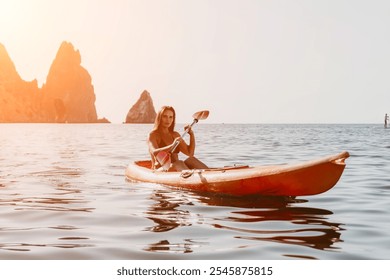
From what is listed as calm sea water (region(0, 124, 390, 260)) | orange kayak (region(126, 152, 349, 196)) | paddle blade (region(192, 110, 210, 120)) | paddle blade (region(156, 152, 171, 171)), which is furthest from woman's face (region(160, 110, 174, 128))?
calm sea water (region(0, 124, 390, 260))

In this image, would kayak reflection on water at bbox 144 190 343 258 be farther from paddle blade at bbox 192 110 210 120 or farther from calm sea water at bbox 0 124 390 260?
paddle blade at bbox 192 110 210 120

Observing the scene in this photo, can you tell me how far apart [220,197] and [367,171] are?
7653 millimetres

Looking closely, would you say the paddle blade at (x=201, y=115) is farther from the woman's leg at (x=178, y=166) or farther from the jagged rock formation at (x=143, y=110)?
the jagged rock formation at (x=143, y=110)

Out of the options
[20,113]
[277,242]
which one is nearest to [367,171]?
[277,242]

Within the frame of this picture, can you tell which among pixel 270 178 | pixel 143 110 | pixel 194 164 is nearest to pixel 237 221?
pixel 270 178

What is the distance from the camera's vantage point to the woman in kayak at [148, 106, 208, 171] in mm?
12117

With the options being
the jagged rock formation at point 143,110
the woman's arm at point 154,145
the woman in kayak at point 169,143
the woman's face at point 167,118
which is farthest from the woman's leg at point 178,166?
the jagged rock formation at point 143,110

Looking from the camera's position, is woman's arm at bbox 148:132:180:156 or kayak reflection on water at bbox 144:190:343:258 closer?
kayak reflection on water at bbox 144:190:343:258

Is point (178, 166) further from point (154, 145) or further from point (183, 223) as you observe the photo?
point (183, 223)

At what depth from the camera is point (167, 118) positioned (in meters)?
12.3

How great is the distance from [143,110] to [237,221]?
16151 cm

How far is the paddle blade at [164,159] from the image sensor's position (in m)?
12.0

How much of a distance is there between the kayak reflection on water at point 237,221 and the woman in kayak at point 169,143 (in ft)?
3.41

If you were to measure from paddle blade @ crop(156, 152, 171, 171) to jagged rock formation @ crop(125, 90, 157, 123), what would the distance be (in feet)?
506
